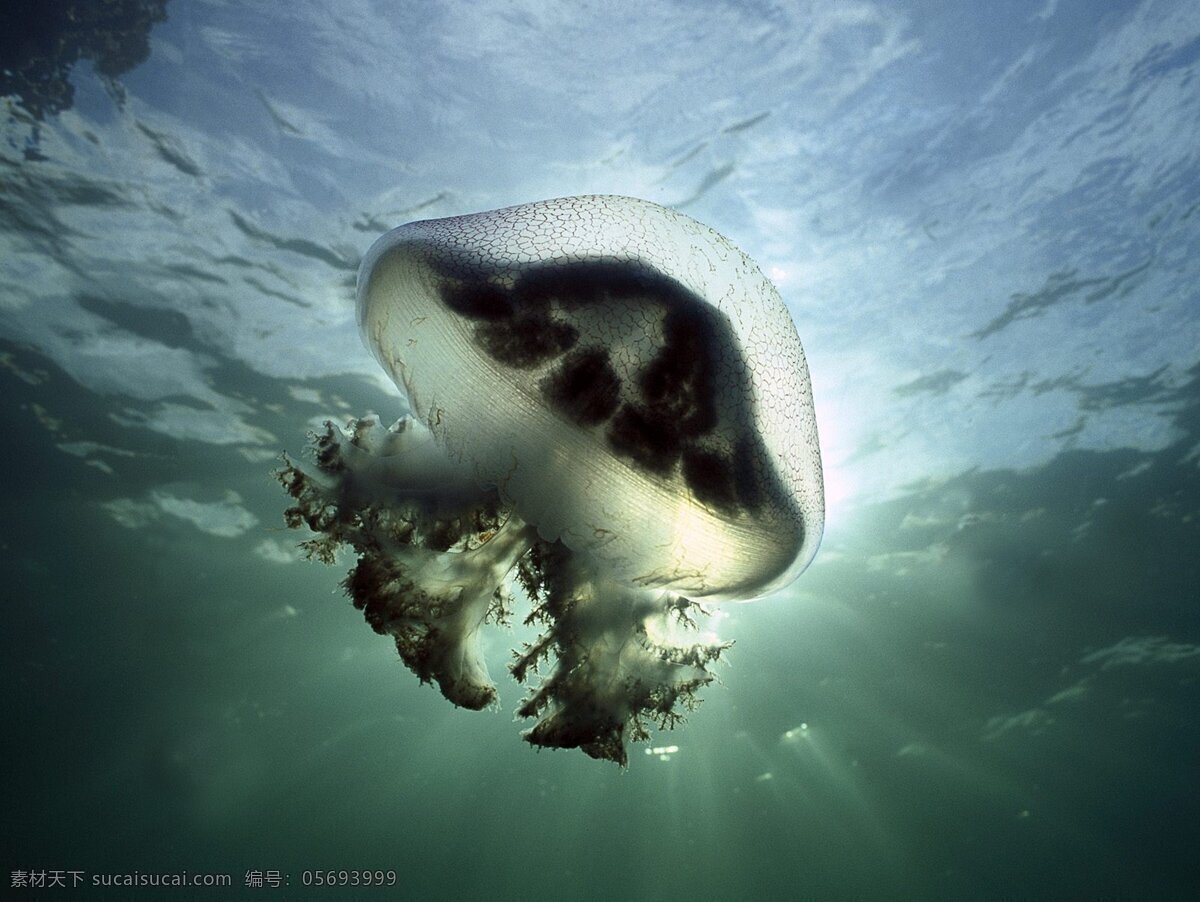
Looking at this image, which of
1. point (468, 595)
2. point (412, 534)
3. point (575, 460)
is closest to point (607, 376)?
point (575, 460)

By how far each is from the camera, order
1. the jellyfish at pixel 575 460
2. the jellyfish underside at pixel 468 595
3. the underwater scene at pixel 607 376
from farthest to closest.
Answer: the jellyfish underside at pixel 468 595 < the underwater scene at pixel 607 376 < the jellyfish at pixel 575 460

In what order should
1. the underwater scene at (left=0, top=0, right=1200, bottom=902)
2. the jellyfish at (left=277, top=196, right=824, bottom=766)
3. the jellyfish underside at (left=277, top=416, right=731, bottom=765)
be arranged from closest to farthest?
the jellyfish at (left=277, top=196, right=824, bottom=766)
the underwater scene at (left=0, top=0, right=1200, bottom=902)
the jellyfish underside at (left=277, top=416, right=731, bottom=765)

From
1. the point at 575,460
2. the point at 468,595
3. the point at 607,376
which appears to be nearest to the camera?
the point at 607,376

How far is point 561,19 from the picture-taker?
19.3ft

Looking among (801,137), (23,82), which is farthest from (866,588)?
(23,82)

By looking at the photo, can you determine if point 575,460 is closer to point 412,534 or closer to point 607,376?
point 607,376

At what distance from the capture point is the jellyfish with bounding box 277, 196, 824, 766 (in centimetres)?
156

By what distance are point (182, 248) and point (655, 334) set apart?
9144 mm

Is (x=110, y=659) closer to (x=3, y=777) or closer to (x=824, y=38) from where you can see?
(x=3, y=777)

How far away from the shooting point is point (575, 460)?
5.74 ft

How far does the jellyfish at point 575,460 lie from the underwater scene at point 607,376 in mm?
13

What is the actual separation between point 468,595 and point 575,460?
785mm

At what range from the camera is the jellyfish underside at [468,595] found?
2018 mm

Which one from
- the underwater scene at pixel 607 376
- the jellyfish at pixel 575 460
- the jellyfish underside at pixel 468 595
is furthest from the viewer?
the jellyfish underside at pixel 468 595
